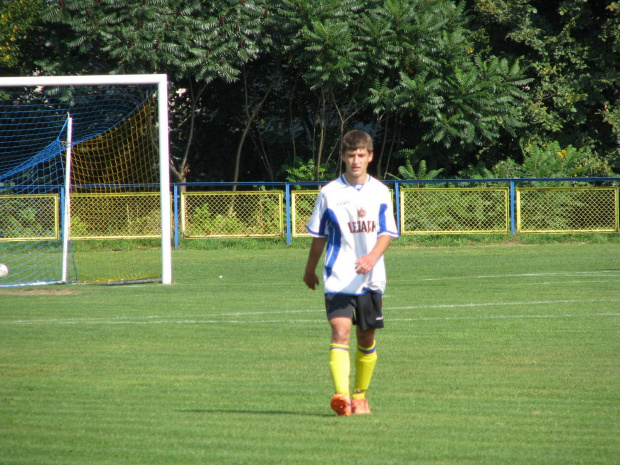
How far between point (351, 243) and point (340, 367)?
809 mm

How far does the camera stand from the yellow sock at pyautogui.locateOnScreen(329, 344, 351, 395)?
5.30m

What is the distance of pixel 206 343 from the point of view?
8.70m

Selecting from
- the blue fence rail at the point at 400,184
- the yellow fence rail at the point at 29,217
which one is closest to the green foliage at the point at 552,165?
the blue fence rail at the point at 400,184

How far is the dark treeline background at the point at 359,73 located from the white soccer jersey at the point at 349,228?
19.1 m

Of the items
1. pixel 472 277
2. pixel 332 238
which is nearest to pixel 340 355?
pixel 332 238

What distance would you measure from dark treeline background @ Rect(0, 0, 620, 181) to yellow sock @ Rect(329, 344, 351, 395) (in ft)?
63.7

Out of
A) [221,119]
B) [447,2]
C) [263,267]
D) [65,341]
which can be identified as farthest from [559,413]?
[221,119]

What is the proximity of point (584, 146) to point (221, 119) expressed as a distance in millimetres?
12455

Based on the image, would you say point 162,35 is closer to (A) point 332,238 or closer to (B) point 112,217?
(B) point 112,217

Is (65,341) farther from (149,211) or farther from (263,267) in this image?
(149,211)

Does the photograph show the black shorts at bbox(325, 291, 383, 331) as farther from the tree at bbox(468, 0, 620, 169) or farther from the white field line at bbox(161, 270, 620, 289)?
the tree at bbox(468, 0, 620, 169)

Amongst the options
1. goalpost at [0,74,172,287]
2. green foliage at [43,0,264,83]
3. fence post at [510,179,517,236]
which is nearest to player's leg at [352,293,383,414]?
goalpost at [0,74,172,287]

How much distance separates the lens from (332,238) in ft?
18.0

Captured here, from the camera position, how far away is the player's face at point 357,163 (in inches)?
210
